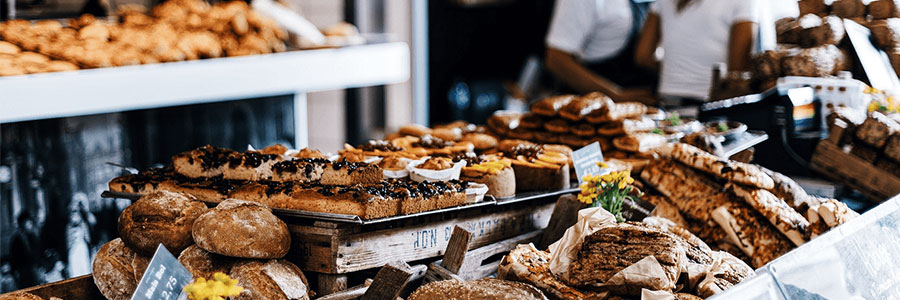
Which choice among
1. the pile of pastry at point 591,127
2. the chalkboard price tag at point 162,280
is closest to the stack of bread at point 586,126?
the pile of pastry at point 591,127

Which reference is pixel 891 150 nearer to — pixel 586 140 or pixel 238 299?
pixel 586 140

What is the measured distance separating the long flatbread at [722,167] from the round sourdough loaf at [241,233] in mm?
1436

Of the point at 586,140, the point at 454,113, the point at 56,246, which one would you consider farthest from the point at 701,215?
the point at 454,113

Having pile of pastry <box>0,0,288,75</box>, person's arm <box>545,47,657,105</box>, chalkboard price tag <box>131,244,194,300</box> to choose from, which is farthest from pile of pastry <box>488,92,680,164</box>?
pile of pastry <box>0,0,288,75</box>

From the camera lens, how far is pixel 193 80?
15.8 feet

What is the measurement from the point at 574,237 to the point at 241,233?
84 cm

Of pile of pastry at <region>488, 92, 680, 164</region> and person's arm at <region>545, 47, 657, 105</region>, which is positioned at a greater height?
pile of pastry at <region>488, 92, 680, 164</region>

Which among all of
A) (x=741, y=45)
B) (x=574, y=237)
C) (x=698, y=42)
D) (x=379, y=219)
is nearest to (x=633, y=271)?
(x=574, y=237)

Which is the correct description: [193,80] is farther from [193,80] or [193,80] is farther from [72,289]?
[72,289]

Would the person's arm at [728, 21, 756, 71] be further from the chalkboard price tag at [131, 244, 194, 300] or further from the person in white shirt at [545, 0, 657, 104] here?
the chalkboard price tag at [131, 244, 194, 300]

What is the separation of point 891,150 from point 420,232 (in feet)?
6.12

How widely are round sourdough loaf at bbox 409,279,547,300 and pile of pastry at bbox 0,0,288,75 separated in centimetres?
320

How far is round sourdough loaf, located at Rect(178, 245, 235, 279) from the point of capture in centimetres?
201

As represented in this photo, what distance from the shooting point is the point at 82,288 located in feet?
7.20
